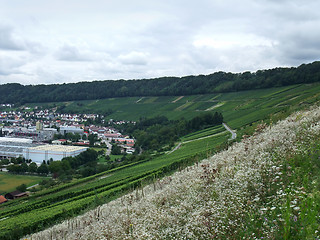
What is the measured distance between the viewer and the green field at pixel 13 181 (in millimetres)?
48312

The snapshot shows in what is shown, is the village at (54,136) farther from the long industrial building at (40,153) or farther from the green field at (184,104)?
the green field at (184,104)

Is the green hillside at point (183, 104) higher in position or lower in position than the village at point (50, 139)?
higher

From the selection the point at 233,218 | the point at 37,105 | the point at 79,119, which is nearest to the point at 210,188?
the point at 233,218

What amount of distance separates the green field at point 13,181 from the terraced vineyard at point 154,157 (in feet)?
28.9

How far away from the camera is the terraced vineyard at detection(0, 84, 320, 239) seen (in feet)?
76.9

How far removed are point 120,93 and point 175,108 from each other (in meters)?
63.1

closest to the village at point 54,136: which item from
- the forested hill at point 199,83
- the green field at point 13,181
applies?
the green field at point 13,181

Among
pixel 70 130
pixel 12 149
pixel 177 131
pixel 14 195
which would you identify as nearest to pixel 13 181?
pixel 14 195

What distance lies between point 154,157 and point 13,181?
969 inches

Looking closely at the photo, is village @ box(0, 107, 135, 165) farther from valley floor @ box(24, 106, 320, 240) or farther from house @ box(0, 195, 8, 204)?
valley floor @ box(24, 106, 320, 240)

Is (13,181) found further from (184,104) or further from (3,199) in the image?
(184,104)

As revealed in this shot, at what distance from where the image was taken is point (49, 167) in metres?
59.2

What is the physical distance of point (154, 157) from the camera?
51531mm

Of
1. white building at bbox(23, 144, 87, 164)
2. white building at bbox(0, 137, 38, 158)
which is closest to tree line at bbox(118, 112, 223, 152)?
white building at bbox(23, 144, 87, 164)
